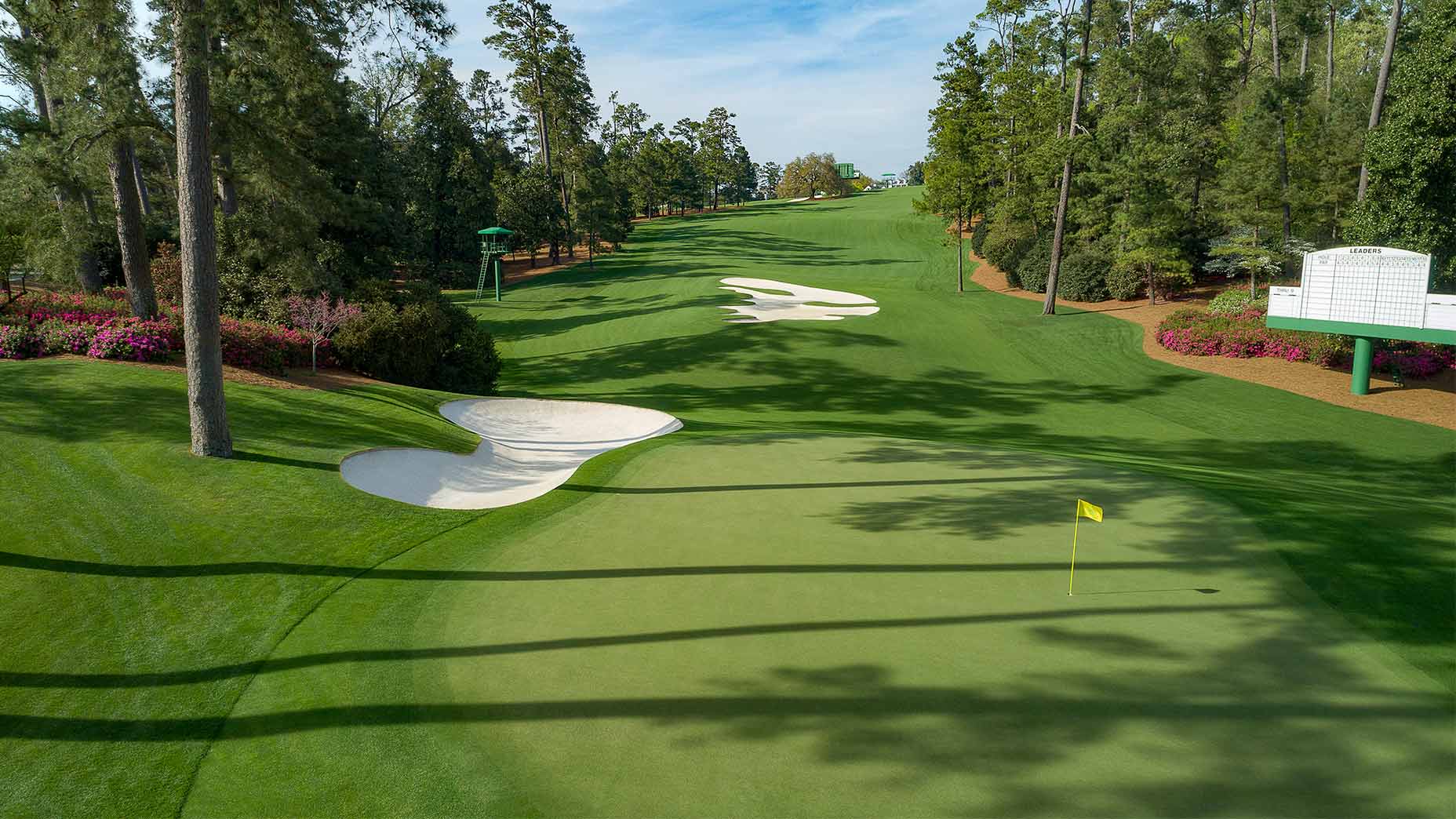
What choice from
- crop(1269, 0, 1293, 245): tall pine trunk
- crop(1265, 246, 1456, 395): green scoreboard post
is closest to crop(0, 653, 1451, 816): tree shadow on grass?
crop(1265, 246, 1456, 395): green scoreboard post

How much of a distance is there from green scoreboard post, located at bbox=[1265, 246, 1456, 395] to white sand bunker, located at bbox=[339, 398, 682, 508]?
16.9m

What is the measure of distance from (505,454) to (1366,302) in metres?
21.1

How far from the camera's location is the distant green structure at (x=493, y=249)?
43.3 meters

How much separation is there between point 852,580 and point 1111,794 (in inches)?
132

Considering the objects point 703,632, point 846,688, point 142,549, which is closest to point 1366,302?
point 846,688

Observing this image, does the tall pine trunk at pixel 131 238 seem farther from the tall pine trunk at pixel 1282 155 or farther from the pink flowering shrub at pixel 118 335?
the tall pine trunk at pixel 1282 155

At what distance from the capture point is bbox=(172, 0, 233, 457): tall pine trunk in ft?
35.7

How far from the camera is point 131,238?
1706cm

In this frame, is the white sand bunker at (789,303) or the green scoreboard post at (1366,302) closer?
the green scoreboard post at (1366,302)

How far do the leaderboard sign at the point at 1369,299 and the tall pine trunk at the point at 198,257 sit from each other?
79.7 feet

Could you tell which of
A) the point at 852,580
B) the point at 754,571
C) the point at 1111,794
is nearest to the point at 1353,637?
the point at 1111,794

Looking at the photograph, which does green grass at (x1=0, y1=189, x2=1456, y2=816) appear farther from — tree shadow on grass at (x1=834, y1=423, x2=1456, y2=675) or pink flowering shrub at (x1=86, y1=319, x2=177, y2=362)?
pink flowering shrub at (x1=86, y1=319, x2=177, y2=362)

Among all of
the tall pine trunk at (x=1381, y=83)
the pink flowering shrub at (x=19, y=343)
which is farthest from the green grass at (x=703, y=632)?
the tall pine trunk at (x=1381, y=83)

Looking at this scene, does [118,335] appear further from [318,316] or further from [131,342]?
[318,316]
